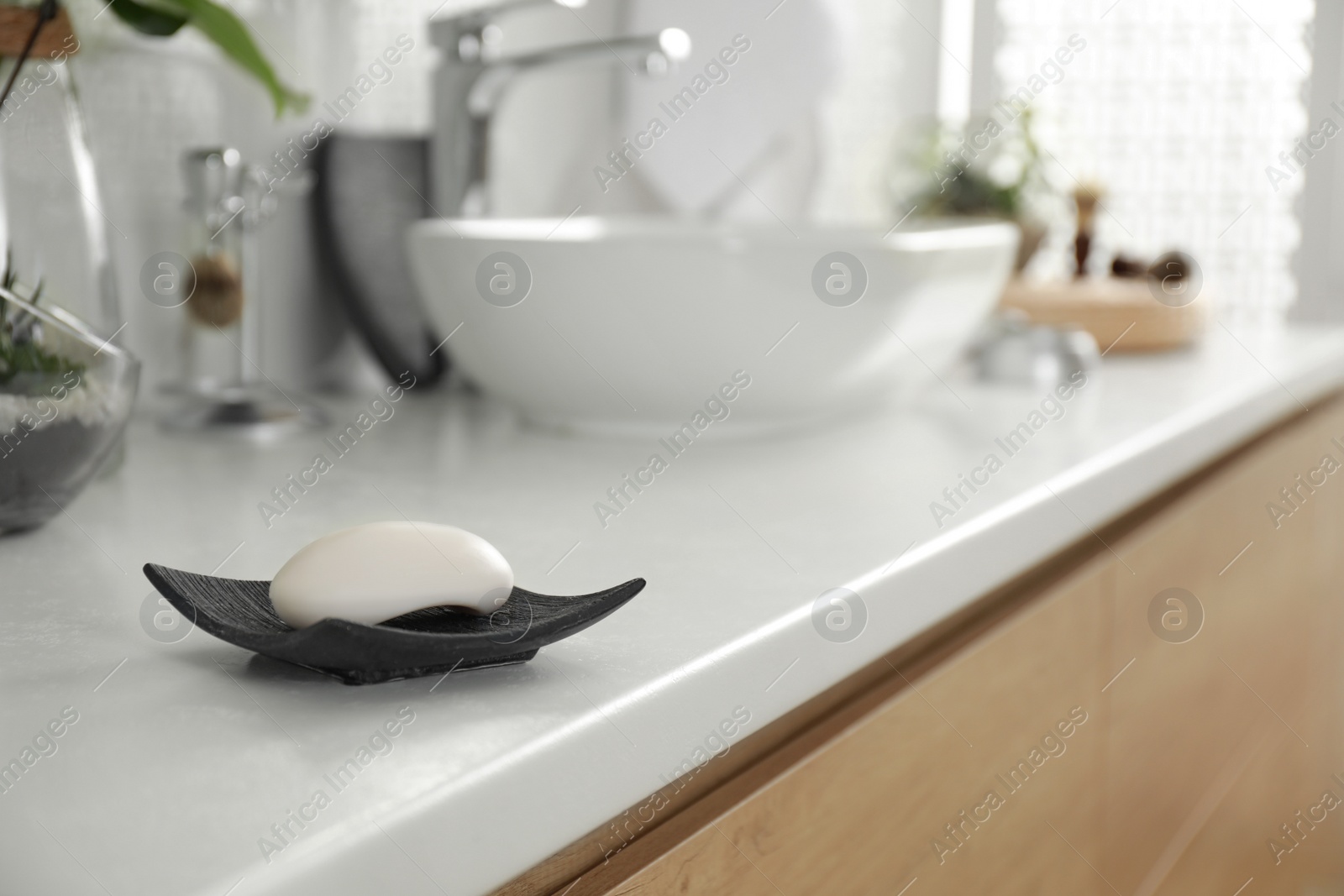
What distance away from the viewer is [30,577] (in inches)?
18.1

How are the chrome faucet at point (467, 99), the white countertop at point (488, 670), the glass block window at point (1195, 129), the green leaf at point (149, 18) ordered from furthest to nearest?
the glass block window at point (1195, 129), the chrome faucet at point (467, 99), the green leaf at point (149, 18), the white countertop at point (488, 670)

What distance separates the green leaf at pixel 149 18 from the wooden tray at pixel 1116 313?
963 mm

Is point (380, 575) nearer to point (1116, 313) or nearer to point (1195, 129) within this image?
point (1116, 313)

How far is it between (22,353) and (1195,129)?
1.94 meters

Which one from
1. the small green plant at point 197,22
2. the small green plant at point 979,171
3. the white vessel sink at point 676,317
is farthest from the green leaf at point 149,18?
the small green plant at point 979,171

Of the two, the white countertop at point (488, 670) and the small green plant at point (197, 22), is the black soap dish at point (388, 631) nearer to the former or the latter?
the white countertop at point (488, 670)

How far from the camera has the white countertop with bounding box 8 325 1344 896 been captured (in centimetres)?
28

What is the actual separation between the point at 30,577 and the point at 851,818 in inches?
12.9

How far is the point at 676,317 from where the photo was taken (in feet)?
2.46

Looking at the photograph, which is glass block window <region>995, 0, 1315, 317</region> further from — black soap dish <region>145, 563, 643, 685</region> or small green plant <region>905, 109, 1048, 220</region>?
black soap dish <region>145, 563, 643, 685</region>

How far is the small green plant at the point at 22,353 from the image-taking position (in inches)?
19.5

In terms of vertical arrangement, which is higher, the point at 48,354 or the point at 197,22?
the point at 197,22

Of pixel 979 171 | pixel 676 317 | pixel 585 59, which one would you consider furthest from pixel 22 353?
pixel 979 171

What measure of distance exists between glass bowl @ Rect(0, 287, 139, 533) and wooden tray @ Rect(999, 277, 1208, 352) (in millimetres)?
1041
